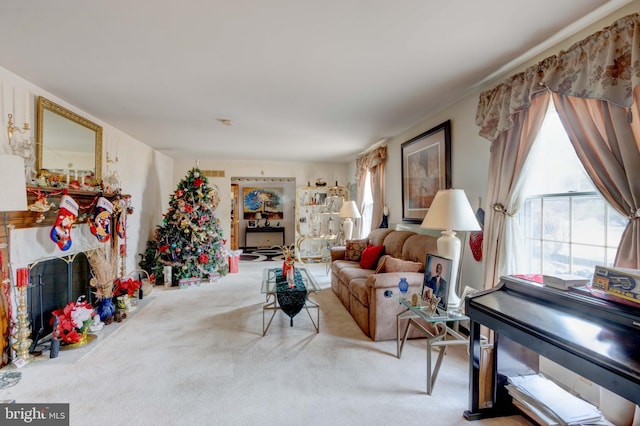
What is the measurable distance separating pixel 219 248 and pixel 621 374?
16.5 feet

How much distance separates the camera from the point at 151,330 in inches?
119

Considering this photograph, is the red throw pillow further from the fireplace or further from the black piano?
the fireplace

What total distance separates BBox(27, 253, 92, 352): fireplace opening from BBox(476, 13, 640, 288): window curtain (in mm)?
4115

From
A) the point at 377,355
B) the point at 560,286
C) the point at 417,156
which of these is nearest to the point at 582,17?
the point at 560,286

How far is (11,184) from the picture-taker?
191 centimetres

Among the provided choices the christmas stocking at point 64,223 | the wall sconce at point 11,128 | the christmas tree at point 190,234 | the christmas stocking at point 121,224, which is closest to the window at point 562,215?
the christmas stocking at point 64,223

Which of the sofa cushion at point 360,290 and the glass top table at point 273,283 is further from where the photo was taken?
the glass top table at point 273,283

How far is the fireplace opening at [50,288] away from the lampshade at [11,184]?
1.01 meters

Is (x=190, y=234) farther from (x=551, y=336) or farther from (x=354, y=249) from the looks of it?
(x=551, y=336)

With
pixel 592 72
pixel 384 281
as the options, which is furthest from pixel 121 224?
pixel 592 72

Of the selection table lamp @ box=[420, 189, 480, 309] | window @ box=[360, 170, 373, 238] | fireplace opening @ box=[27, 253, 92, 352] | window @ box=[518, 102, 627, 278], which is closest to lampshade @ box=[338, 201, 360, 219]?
window @ box=[360, 170, 373, 238]

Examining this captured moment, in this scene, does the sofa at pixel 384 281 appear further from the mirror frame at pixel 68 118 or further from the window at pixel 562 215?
the mirror frame at pixel 68 118

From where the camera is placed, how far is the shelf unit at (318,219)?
6945 mm

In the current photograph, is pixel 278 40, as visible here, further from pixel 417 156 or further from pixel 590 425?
pixel 590 425
